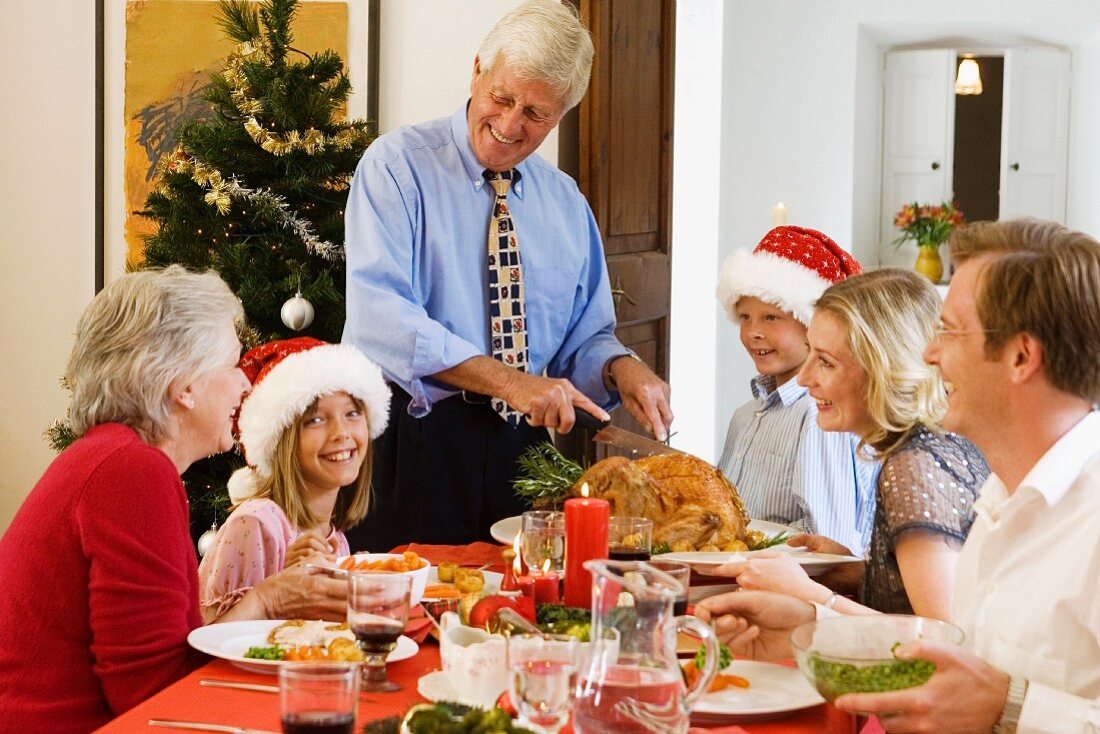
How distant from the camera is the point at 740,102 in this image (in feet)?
29.3

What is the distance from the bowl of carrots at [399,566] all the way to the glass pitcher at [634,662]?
61cm

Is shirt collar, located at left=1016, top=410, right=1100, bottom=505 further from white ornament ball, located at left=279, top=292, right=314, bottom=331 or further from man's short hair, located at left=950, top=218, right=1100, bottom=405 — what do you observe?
white ornament ball, located at left=279, top=292, right=314, bottom=331

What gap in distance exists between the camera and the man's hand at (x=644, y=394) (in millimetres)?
3045

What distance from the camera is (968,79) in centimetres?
995

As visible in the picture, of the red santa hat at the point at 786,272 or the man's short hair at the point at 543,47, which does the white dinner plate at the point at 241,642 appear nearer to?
the man's short hair at the point at 543,47

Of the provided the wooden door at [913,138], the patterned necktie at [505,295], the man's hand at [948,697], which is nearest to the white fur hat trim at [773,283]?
the patterned necktie at [505,295]

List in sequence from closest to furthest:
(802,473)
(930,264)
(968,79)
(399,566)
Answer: (399,566) → (802,473) → (930,264) → (968,79)

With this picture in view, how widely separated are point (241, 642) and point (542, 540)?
0.47m

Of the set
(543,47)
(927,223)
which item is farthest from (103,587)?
(927,223)

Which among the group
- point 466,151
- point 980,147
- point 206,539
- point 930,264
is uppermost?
point 980,147

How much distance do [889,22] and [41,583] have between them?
27.7 ft

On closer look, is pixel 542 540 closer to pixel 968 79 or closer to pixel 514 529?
pixel 514 529

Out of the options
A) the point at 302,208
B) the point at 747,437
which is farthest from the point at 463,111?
the point at 747,437

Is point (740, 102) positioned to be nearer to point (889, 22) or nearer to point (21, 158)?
point (889, 22)
